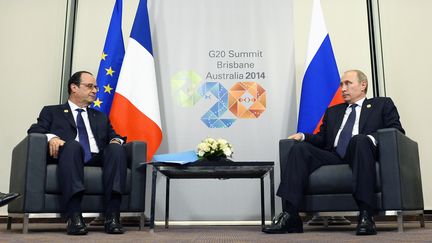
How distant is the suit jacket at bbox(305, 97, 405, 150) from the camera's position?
10.8 ft

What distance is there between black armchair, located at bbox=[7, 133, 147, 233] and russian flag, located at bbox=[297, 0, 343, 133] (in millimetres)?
1555

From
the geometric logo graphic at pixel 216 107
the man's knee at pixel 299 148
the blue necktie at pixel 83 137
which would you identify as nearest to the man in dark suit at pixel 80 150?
the blue necktie at pixel 83 137

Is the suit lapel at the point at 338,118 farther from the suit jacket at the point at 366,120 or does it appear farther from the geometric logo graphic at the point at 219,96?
the geometric logo graphic at the point at 219,96

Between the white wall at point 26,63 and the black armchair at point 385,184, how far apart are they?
264 centimetres

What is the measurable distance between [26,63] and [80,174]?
2.21m

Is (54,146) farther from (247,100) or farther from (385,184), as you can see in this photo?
(385,184)

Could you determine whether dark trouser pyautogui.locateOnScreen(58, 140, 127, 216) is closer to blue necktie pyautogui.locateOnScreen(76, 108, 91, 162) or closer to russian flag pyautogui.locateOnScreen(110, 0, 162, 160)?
blue necktie pyautogui.locateOnScreen(76, 108, 91, 162)

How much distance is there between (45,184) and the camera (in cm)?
310

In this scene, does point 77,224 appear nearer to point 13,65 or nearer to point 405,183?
point 405,183

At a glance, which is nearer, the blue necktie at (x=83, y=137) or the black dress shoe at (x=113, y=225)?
the black dress shoe at (x=113, y=225)

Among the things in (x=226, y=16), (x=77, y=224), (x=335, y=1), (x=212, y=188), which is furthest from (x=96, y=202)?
(x=335, y=1)

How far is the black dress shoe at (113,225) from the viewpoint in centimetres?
296

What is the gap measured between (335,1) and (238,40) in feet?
3.68

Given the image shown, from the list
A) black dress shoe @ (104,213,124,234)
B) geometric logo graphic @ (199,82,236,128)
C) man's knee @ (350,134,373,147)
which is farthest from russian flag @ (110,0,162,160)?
man's knee @ (350,134,373,147)
